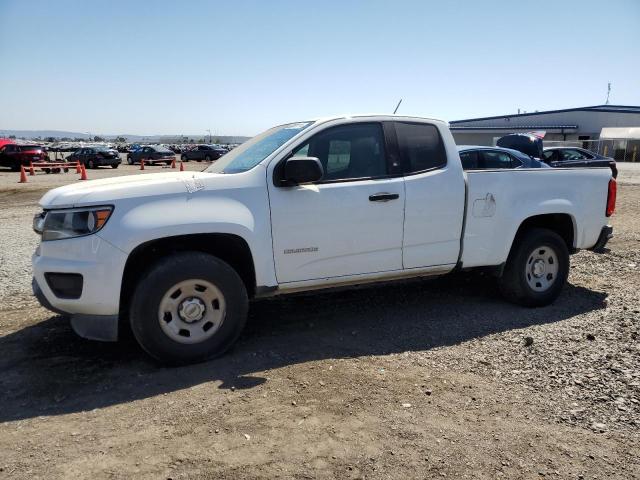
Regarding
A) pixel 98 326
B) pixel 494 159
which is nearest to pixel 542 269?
pixel 98 326

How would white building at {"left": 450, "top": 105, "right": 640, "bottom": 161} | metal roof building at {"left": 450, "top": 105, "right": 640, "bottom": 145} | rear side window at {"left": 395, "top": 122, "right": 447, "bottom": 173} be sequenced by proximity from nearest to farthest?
rear side window at {"left": 395, "top": 122, "right": 447, "bottom": 173}
white building at {"left": 450, "top": 105, "right": 640, "bottom": 161}
metal roof building at {"left": 450, "top": 105, "right": 640, "bottom": 145}

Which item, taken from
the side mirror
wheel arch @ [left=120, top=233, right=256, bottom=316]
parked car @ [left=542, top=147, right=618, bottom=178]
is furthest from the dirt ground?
parked car @ [left=542, top=147, right=618, bottom=178]

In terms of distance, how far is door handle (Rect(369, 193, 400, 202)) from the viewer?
4465 millimetres

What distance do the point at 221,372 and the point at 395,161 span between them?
2.38m

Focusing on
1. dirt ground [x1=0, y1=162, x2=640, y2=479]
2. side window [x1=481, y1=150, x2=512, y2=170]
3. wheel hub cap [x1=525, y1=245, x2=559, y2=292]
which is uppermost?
side window [x1=481, y1=150, x2=512, y2=170]

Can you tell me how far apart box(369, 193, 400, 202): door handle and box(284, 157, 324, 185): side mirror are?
1.90ft

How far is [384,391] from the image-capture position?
363 centimetres

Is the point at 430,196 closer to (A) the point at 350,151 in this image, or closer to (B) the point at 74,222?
(A) the point at 350,151

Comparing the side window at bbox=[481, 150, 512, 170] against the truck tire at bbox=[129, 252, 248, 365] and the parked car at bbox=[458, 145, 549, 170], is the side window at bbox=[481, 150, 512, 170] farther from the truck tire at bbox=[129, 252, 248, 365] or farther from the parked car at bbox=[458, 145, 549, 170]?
the truck tire at bbox=[129, 252, 248, 365]

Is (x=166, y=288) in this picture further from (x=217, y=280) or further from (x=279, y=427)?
(x=279, y=427)

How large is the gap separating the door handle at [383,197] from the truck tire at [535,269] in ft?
5.48

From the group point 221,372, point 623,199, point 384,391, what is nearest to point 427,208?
point 384,391

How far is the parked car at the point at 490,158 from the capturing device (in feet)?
40.0

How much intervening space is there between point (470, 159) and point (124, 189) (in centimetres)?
990
